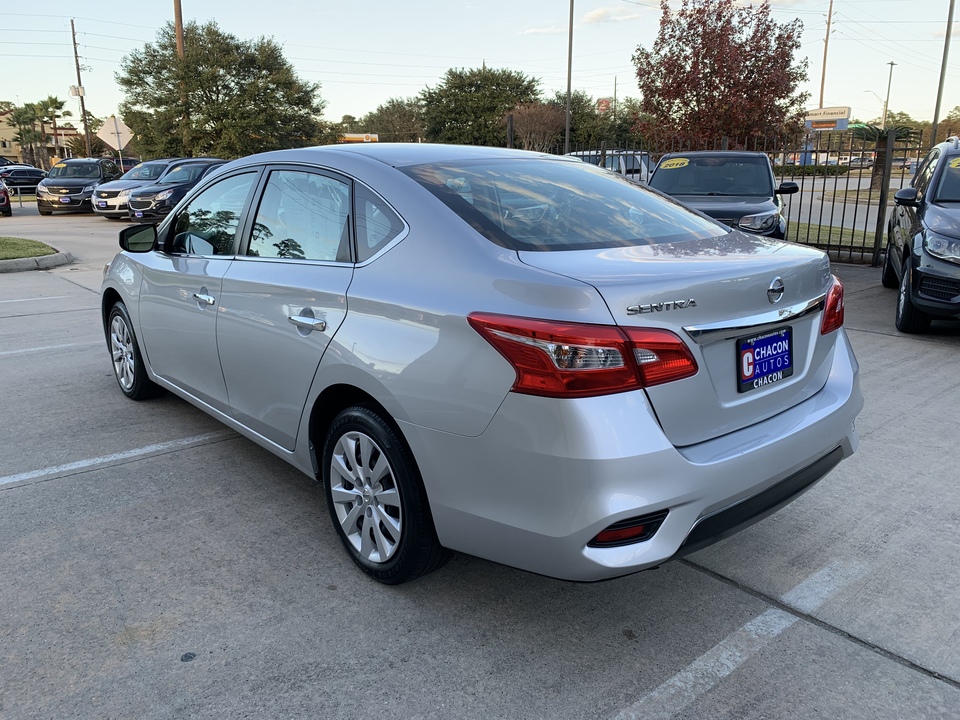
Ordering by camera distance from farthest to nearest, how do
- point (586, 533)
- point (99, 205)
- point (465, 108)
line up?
1. point (465, 108)
2. point (99, 205)
3. point (586, 533)

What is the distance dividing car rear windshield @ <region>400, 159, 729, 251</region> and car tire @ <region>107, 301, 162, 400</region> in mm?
2794

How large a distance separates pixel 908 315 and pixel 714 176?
13.2 feet

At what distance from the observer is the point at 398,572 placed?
2850 millimetres

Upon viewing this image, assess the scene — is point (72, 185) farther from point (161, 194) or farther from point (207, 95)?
point (207, 95)

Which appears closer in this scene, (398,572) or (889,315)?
(398,572)

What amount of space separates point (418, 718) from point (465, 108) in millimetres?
56416

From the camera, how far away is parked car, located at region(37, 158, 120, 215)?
23.2 meters

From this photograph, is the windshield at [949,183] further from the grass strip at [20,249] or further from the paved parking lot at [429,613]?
the grass strip at [20,249]

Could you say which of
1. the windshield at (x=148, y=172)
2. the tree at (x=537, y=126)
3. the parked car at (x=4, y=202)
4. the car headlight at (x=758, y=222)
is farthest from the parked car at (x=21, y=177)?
the car headlight at (x=758, y=222)

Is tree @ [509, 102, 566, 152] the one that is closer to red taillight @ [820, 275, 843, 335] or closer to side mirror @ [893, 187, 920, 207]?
side mirror @ [893, 187, 920, 207]

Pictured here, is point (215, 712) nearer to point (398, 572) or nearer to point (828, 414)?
point (398, 572)

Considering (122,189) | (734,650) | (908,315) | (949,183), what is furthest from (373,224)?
(122,189)

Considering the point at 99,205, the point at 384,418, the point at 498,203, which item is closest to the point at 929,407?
the point at 498,203

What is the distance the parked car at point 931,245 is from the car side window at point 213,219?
553 cm
